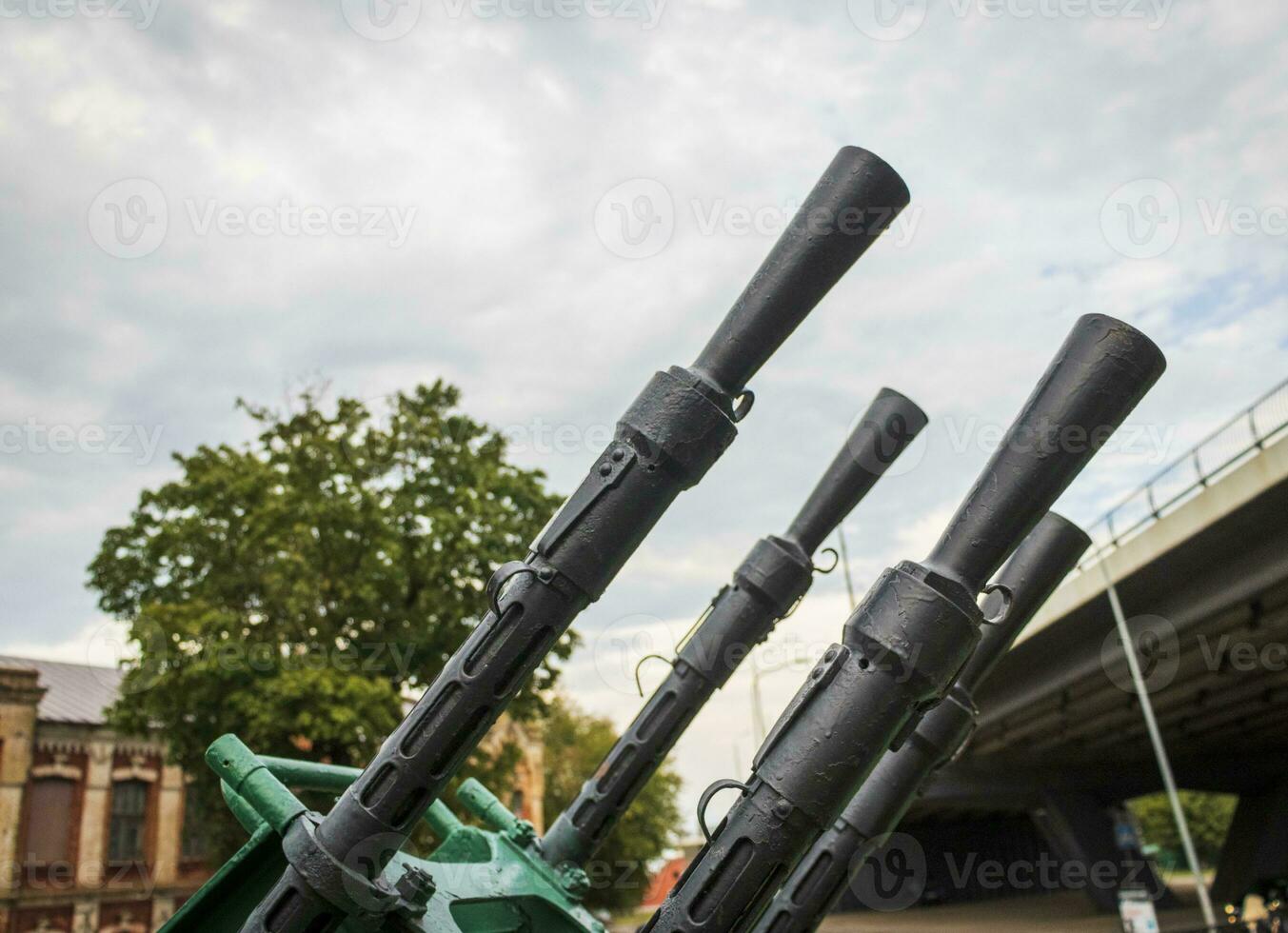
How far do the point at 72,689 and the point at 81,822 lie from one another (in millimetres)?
4792

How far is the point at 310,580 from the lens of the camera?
19.3 metres

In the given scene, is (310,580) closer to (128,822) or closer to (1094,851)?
(128,822)

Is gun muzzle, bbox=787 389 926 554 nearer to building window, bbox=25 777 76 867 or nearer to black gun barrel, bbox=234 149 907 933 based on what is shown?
black gun barrel, bbox=234 149 907 933

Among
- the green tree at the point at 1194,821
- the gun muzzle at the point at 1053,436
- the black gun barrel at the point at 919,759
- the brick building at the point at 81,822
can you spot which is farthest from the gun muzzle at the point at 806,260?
the green tree at the point at 1194,821

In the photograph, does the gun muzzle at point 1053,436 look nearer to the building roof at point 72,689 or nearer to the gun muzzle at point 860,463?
the gun muzzle at point 860,463

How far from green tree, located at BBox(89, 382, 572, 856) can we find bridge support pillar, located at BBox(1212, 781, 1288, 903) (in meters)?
22.6

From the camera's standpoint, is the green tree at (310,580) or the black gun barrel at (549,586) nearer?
the black gun barrel at (549,586)

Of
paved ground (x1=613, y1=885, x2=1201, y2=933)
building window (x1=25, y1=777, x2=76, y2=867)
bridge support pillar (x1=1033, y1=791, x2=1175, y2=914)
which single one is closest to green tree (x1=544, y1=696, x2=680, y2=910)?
paved ground (x1=613, y1=885, x2=1201, y2=933)

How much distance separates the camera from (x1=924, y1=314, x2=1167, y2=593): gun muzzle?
3.11m

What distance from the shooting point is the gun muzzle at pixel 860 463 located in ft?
16.3

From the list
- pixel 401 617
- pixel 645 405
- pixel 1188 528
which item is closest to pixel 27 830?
pixel 401 617

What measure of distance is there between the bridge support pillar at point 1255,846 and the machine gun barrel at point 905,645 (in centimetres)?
3280

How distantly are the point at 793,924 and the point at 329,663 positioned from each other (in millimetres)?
15894

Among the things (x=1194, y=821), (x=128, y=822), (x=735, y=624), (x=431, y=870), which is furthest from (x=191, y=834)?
(x=1194, y=821)
